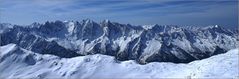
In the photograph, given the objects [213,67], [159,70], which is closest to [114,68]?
[159,70]

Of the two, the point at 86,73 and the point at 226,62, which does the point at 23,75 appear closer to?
the point at 86,73

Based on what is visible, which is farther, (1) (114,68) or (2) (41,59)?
(2) (41,59)

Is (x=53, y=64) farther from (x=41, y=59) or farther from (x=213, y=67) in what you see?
(x=213, y=67)

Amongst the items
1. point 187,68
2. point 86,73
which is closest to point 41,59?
point 86,73

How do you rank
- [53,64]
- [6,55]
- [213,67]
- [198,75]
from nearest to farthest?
1. [198,75]
2. [213,67]
3. [53,64]
4. [6,55]

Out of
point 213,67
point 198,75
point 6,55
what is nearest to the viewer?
point 198,75

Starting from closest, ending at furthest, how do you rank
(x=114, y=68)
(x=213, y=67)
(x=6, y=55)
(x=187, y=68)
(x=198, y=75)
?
(x=198, y=75), (x=213, y=67), (x=187, y=68), (x=114, y=68), (x=6, y=55)
